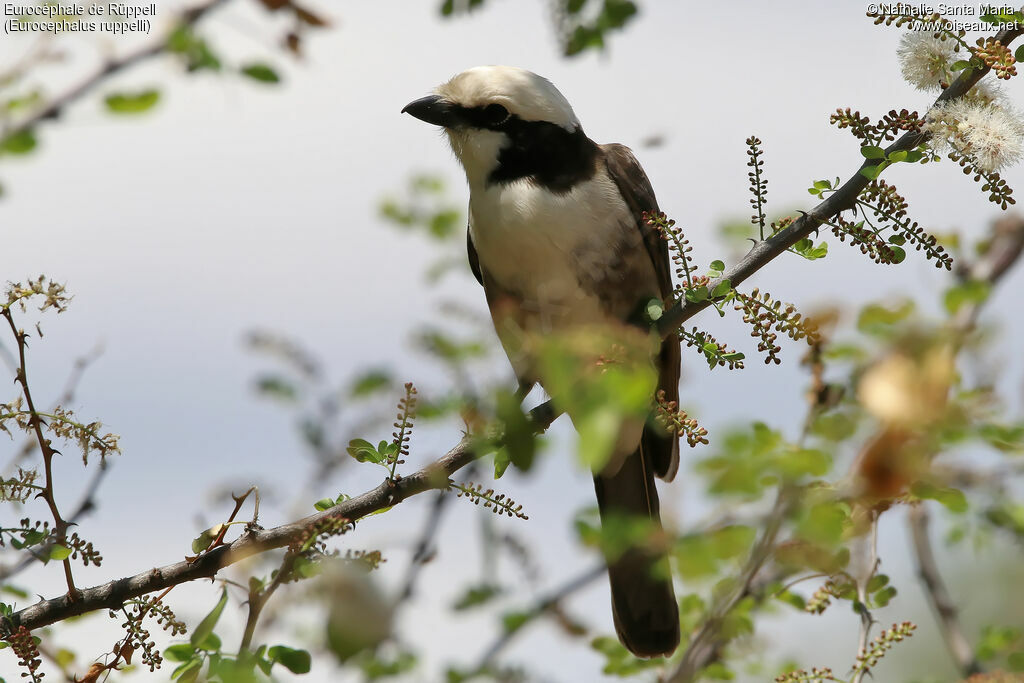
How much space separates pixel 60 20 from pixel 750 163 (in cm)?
136

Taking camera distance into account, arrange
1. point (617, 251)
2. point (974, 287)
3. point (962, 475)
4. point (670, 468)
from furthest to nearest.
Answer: point (670, 468) → point (617, 251) → point (974, 287) → point (962, 475)

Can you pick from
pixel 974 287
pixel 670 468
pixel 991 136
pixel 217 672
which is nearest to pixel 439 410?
pixel 217 672

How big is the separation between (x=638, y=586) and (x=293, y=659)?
6.93ft

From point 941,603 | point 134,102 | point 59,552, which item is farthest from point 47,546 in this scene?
point 941,603

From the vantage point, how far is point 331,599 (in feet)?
4.68

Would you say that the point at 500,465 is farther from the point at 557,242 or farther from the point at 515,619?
the point at 557,242

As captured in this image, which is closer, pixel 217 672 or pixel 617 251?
pixel 217 672

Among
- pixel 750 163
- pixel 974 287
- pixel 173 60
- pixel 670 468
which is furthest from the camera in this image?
pixel 670 468

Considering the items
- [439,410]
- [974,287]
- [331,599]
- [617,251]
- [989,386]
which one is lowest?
[331,599]

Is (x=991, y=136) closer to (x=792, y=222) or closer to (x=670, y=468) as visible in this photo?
(x=792, y=222)

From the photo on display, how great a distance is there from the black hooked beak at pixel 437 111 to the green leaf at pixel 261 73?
2393mm

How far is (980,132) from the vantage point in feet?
6.81

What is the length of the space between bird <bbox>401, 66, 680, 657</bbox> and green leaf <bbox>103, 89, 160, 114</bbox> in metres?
2.14

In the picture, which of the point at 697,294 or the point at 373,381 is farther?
the point at 697,294
